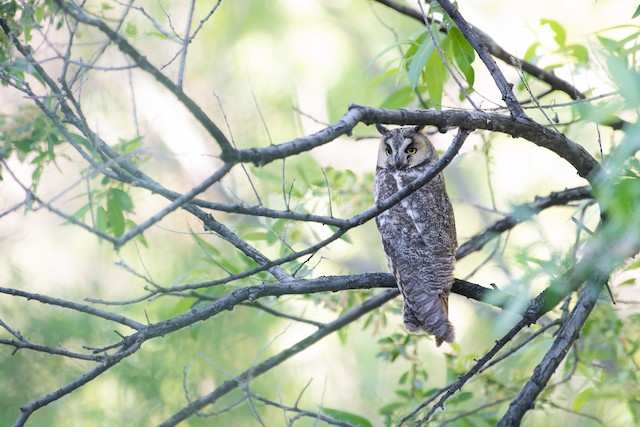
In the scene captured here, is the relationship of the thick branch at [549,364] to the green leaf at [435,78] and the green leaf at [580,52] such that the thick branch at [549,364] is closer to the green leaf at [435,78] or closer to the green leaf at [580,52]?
the green leaf at [435,78]

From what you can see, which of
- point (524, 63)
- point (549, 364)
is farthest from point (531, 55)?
point (549, 364)

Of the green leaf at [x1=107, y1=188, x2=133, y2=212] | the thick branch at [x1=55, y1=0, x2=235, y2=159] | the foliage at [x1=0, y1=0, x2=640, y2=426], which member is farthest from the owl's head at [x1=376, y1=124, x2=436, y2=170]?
the thick branch at [x1=55, y1=0, x2=235, y2=159]

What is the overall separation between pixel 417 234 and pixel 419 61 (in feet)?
2.40

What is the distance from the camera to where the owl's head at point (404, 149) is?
2.56 metres

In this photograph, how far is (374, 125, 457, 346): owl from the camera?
2223mm

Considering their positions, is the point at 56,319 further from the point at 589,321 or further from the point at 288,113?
the point at 589,321

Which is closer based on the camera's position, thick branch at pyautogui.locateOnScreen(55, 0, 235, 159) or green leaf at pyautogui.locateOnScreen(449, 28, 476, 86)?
thick branch at pyautogui.locateOnScreen(55, 0, 235, 159)

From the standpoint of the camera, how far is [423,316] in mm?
2229

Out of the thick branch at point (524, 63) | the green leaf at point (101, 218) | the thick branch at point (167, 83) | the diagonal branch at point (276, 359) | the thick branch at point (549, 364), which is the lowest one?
the thick branch at point (549, 364)

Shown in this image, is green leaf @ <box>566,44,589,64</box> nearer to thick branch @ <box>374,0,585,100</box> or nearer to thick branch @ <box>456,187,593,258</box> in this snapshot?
thick branch @ <box>374,0,585,100</box>

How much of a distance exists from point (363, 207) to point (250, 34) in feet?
7.03

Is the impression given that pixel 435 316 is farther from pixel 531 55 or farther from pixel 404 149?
pixel 531 55

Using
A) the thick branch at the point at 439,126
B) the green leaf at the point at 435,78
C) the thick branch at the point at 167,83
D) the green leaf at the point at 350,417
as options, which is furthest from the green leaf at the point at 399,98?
the thick branch at the point at 167,83

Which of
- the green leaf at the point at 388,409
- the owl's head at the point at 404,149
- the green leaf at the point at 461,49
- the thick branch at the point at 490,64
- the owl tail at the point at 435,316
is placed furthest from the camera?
the owl's head at the point at 404,149
